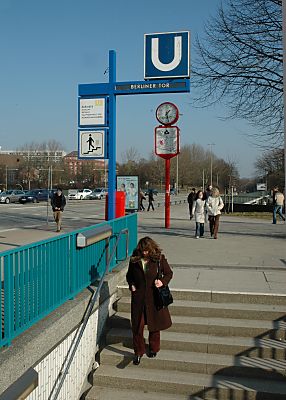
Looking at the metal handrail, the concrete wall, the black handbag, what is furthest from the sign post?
the black handbag

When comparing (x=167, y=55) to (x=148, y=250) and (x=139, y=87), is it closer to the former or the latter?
(x=139, y=87)

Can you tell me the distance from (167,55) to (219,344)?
705 centimetres

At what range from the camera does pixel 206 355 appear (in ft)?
19.5

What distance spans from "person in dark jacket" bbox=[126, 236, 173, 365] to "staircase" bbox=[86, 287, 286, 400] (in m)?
0.56

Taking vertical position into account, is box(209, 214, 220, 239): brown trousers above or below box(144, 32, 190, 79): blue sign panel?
below

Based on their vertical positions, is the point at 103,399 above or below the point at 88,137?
below

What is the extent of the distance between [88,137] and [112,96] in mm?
1114

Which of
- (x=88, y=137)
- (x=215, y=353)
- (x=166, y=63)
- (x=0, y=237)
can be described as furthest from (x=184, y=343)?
(x=0, y=237)

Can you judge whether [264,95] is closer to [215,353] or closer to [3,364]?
[215,353]

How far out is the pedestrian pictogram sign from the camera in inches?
405

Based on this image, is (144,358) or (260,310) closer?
(144,358)

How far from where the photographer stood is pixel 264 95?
14.2 m

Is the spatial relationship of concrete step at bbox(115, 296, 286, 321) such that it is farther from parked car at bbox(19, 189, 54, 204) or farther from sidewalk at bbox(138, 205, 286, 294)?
parked car at bbox(19, 189, 54, 204)

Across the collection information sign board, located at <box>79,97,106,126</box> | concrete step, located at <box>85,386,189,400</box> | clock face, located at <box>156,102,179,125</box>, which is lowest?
concrete step, located at <box>85,386,189,400</box>
